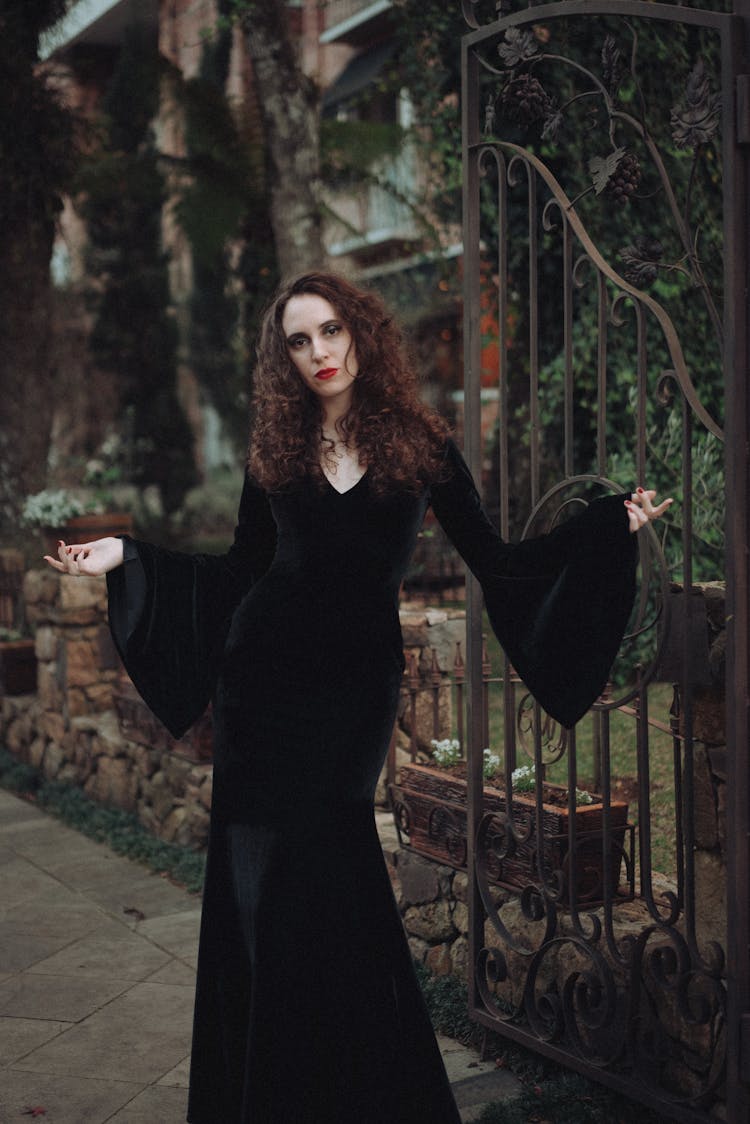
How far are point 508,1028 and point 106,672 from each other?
4223 millimetres

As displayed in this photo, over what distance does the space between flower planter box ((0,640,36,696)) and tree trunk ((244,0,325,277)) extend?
281cm

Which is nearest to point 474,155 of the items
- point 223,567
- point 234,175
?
point 223,567

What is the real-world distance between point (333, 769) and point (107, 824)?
12.1ft

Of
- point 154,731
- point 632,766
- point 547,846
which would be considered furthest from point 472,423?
point 632,766

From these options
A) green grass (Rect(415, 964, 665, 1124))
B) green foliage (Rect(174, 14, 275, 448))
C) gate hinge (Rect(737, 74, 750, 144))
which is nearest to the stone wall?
green grass (Rect(415, 964, 665, 1124))

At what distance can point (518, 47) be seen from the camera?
315cm

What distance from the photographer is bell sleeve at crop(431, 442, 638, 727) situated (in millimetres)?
2693

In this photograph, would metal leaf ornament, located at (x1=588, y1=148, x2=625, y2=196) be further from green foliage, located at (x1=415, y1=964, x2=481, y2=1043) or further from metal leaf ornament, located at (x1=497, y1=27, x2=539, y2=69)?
green foliage, located at (x1=415, y1=964, x2=481, y2=1043)

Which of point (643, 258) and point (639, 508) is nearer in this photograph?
point (639, 508)

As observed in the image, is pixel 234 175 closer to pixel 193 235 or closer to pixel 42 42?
pixel 193 235

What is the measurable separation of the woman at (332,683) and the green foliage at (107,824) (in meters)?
2.45

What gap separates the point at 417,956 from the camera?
403 cm

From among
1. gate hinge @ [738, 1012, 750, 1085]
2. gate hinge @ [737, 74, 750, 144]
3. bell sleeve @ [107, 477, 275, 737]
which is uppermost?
gate hinge @ [737, 74, 750, 144]

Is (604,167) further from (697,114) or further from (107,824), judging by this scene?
(107,824)
